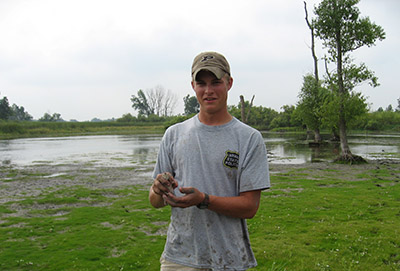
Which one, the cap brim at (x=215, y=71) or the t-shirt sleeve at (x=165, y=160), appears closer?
the cap brim at (x=215, y=71)

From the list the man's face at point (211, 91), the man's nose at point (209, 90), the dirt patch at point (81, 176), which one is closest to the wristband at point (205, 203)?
the man's face at point (211, 91)

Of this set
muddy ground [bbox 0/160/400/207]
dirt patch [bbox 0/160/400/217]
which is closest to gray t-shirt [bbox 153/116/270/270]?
dirt patch [bbox 0/160/400/217]

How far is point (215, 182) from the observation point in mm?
2375

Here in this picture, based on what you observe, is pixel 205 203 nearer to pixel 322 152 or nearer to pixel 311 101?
pixel 322 152

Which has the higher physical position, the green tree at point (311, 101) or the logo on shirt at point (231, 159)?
the green tree at point (311, 101)

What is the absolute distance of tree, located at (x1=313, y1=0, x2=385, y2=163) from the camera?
23344mm

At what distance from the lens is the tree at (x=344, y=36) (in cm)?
2334

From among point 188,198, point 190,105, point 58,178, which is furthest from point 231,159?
point 190,105

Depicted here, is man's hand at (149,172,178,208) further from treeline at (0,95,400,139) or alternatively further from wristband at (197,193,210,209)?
treeline at (0,95,400,139)

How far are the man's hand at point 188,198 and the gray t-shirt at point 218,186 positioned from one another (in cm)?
22

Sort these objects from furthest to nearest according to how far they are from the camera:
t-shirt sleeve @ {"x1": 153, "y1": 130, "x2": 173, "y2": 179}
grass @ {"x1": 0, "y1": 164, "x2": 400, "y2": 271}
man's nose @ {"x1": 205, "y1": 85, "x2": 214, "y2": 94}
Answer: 1. grass @ {"x1": 0, "y1": 164, "x2": 400, "y2": 271}
2. t-shirt sleeve @ {"x1": 153, "y1": 130, "x2": 173, "y2": 179}
3. man's nose @ {"x1": 205, "y1": 85, "x2": 214, "y2": 94}

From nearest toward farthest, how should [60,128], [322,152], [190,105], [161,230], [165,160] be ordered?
[165,160], [161,230], [322,152], [60,128], [190,105]

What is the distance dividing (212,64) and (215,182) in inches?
34.0

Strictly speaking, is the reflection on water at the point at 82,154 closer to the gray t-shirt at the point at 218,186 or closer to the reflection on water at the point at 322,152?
the reflection on water at the point at 322,152
